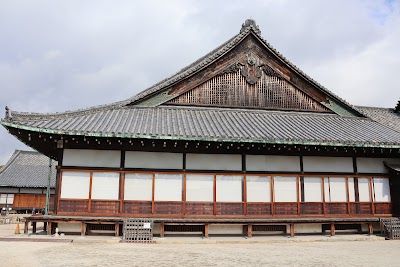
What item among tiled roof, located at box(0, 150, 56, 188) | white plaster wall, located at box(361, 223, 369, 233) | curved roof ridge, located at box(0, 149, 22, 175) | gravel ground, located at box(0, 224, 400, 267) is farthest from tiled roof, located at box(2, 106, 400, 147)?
curved roof ridge, located at box(0, 149, 22, 175)

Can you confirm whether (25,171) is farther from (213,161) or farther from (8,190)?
(213,161)

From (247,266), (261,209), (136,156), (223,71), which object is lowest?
(247,266)

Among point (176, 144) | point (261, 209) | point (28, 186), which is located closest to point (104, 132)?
point (176, 144)

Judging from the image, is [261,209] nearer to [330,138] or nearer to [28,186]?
[330,138]

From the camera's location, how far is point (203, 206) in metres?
16.9

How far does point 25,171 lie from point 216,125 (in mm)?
43568

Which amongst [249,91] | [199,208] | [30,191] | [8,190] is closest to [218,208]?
[199,208]

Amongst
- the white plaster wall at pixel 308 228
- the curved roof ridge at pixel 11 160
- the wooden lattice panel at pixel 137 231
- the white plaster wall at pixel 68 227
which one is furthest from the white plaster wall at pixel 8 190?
the white plaster wall at pixel 308 228

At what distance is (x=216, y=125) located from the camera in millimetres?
18328

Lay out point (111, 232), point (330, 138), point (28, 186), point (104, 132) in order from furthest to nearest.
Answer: point (28, 186) < point (330, 138) < point (111, 232) < point (104, 132)

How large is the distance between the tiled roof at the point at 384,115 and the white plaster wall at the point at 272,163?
869 centimetres

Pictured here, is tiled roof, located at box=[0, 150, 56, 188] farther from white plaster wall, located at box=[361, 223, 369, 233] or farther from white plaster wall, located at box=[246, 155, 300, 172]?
white plaster wall, located at box=[361, 223, 369, 233]

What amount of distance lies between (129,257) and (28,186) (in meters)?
43.6

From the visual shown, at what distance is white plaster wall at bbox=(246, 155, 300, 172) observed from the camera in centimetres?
1783
